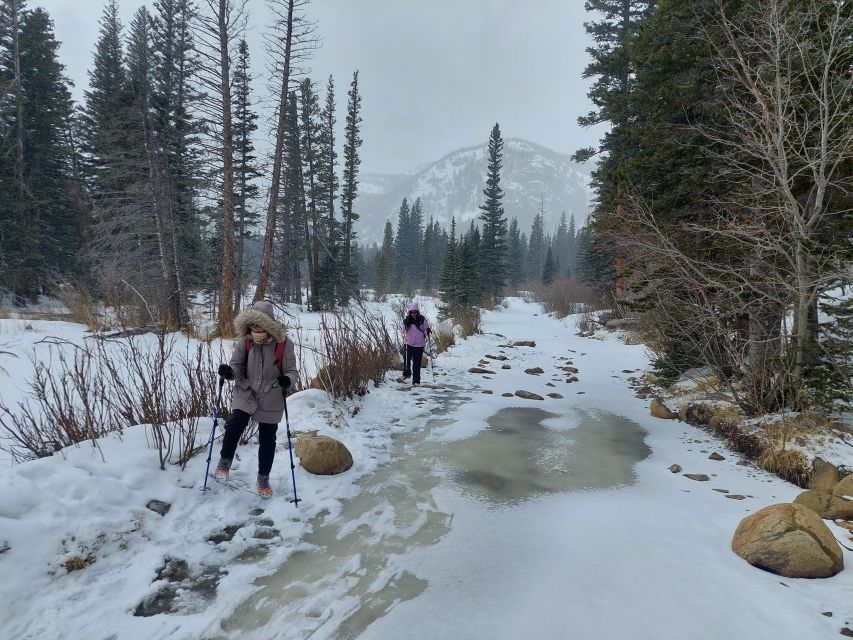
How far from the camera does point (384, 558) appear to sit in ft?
10.4

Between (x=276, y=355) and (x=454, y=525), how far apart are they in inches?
92.9

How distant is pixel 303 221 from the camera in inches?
1137

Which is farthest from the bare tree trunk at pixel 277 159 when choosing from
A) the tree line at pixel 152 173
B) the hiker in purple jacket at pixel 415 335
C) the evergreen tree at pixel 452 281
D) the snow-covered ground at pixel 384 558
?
the evergreen tree at pixel 452 281

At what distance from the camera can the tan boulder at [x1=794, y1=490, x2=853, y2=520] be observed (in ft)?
12.4

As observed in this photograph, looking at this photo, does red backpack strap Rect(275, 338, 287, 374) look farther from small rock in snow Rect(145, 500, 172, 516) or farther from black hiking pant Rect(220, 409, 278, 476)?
A: small rock in snow Rect(145, 500, 172, 516)

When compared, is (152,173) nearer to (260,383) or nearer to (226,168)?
(226,168)

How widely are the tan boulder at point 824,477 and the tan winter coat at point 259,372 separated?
5.71m

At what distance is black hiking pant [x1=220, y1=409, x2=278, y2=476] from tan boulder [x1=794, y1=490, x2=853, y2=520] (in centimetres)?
532

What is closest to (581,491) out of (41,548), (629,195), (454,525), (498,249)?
(454,525)

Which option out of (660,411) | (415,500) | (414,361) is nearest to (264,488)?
(415,500)

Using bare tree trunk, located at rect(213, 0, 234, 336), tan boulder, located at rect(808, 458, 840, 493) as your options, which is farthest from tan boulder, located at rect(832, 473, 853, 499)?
bare tree trunk, located at rect(213, 0, 234, 336)

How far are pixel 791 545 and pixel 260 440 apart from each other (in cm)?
456

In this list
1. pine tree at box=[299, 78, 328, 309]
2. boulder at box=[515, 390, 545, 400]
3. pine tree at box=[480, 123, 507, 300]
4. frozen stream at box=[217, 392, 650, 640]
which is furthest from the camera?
pine tree at box=[480, 123, 507, 300]

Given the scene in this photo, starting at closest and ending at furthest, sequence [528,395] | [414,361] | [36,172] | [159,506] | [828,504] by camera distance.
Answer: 1. [159,506]
2. [828,504]
3. [528,395]
4. [414,361]
5. [36,172]
